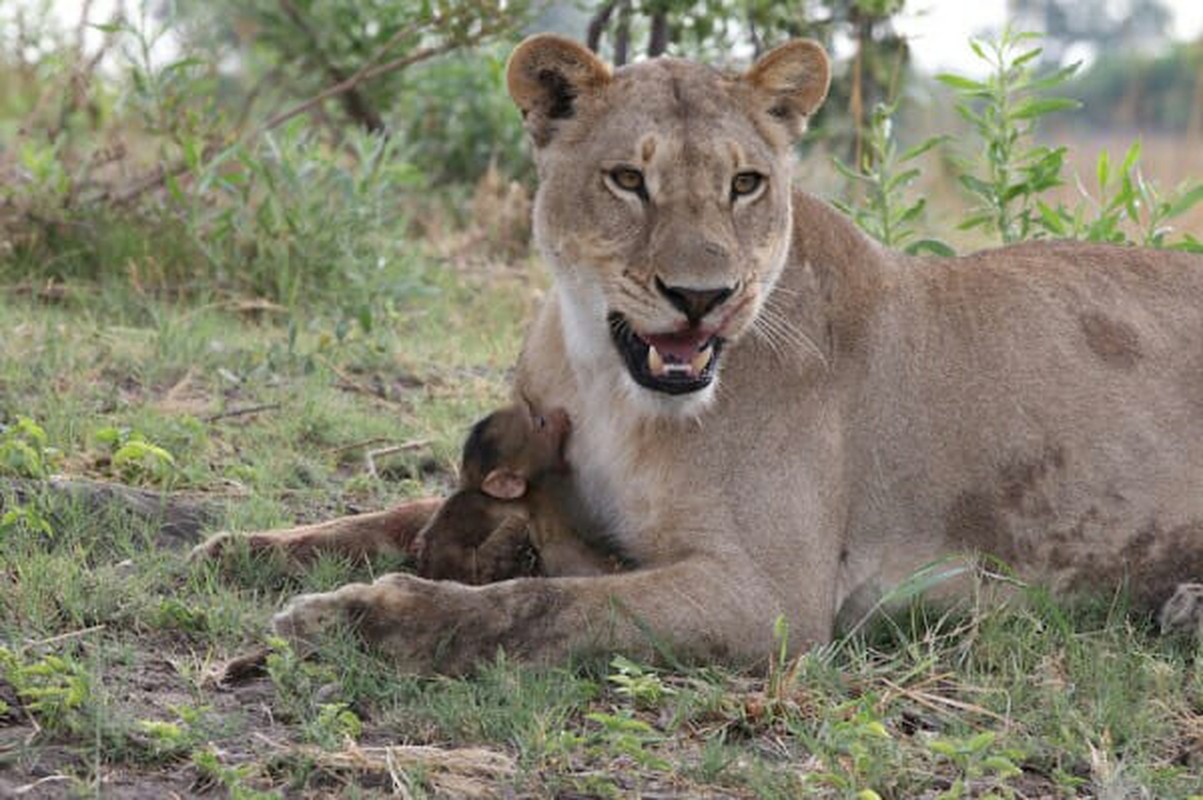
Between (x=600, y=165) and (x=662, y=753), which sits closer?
(x=662, y=753)

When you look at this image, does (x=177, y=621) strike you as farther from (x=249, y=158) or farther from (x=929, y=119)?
(x=929, y=119)

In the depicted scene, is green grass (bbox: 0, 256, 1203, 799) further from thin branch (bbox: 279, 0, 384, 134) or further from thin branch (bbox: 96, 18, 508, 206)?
thin branch (bbox: 279, 0, 384, 134)

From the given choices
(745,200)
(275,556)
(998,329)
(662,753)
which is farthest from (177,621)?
(998,329)

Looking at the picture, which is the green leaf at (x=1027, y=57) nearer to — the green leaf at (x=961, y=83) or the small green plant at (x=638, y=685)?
the green leaf at (x=961, y=83)

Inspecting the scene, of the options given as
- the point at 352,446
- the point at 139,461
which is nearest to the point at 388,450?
the point at 352,446

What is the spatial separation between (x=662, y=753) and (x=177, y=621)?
101cm

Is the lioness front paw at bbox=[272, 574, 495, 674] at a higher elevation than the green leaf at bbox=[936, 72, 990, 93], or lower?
lower

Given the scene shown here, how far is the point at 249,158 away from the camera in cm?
588

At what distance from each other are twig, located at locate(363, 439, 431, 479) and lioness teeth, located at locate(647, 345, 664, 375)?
135 cm

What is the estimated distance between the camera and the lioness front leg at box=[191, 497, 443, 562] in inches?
152

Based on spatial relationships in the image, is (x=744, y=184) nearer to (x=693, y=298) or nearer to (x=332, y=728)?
(x=693, y=298)

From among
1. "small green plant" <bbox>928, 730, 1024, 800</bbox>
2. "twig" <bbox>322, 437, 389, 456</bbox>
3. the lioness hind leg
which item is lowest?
the lioness hind leg

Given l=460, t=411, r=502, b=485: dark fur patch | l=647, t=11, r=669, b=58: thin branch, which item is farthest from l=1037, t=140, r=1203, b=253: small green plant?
l=460, t=411, r=502, b=485: dark fur patch

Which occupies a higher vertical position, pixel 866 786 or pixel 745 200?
pixel 745 200
